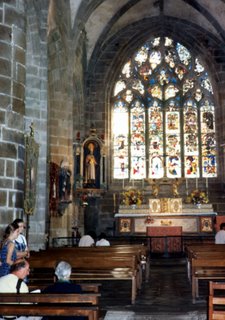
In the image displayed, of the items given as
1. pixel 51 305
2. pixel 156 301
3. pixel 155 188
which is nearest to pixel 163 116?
pixel 155 188

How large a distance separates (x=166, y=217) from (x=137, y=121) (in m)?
5.81

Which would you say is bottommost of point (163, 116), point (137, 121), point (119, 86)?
point (137, 121)

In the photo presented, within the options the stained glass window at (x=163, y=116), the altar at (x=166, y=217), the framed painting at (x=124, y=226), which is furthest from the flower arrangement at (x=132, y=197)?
the stained glass window at (x=163, y=116)

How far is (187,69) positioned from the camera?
23.0 metres

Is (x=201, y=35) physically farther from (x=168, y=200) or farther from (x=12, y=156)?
(x=12, y=156)

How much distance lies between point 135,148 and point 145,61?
14.3 feet

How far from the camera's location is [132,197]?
1998 centimetres

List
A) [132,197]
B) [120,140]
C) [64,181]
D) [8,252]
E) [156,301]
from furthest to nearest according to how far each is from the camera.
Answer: [120,140] < [132,197] < [64,181] < [156,301] < [8,252]

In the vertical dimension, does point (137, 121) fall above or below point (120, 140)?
above

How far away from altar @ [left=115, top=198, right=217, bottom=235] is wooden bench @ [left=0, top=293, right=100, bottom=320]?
14.6m

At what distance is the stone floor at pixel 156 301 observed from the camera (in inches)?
256

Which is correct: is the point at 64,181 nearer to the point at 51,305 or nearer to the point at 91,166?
the point at 91,166

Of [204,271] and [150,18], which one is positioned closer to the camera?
[204,271]

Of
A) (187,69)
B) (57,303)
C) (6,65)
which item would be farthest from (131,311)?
(187,69)
